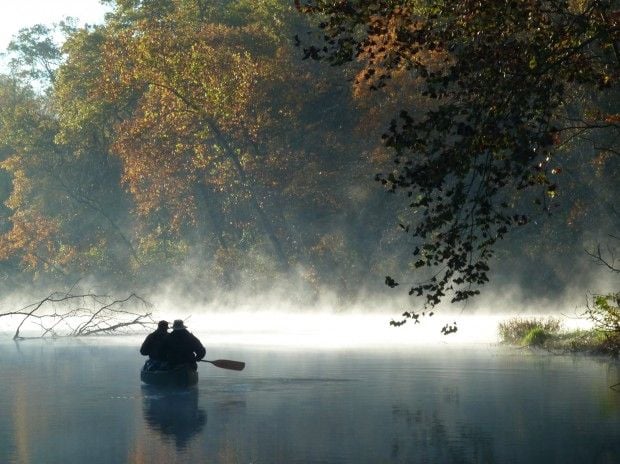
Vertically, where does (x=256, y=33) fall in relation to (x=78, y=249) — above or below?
above

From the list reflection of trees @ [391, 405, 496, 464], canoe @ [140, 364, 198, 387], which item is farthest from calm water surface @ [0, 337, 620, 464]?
canoe @ [140, 364, 198, 387]

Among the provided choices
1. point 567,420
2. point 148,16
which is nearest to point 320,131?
point 148,16

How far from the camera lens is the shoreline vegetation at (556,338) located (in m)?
36.4

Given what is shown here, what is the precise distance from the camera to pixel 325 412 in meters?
23.7

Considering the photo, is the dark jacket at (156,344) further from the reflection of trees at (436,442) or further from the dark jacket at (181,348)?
the reflection of trees at (436,442)

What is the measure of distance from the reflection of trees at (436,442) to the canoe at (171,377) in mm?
7548

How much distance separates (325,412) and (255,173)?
138ft

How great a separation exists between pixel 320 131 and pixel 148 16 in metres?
20.7

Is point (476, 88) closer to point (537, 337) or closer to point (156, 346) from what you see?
point (156, 346)

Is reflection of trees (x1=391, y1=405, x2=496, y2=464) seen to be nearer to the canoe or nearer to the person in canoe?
the canoe

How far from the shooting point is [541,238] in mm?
52938

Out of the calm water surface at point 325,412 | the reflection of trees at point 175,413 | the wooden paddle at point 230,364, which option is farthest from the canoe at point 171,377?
the wooden paddle at point 230,364

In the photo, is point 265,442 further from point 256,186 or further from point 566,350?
point 256,186

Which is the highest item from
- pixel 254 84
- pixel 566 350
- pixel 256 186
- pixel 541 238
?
pixel 254 84
